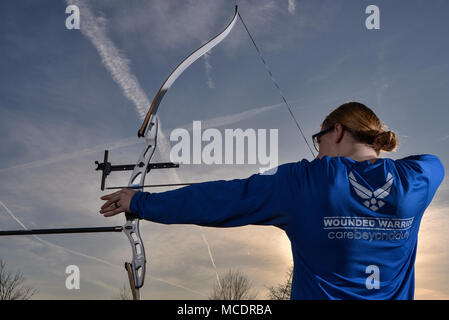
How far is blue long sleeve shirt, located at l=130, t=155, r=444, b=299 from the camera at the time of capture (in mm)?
1827

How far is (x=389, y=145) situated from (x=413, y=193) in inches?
13.2

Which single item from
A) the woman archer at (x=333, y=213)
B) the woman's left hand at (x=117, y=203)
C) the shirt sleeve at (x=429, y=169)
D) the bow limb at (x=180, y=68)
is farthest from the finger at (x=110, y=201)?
the shirt sleeve at (x=429, y=169)

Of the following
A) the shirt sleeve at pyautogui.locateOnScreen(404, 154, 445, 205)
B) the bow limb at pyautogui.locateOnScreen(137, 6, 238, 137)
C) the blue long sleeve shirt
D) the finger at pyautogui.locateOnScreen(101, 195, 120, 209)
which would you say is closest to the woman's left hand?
the finger at pyautogui.locateOnScreen(101, 195, 120, 209)

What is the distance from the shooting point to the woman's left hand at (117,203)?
214 cm

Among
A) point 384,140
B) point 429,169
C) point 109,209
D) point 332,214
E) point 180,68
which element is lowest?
point 332,214

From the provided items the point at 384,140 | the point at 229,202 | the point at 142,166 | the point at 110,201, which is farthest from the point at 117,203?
the point at 384,140

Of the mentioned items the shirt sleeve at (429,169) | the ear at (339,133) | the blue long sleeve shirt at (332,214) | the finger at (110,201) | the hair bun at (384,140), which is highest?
the ear at (339,133)

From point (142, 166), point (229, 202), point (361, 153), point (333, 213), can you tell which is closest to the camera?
point (333, 213)

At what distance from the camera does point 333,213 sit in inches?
71.2

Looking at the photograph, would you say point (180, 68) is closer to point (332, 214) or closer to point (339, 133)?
point (339, 133)

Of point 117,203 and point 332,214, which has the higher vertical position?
point 117,203

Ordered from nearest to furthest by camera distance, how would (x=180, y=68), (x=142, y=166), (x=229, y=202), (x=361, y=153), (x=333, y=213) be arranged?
(x=333, y=213), (x=229, y=202), (x=361, y=153), (x=142, y=166), (x=180, y=68)

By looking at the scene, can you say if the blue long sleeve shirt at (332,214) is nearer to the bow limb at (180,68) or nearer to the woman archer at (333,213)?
the woman archer at (333,213)
